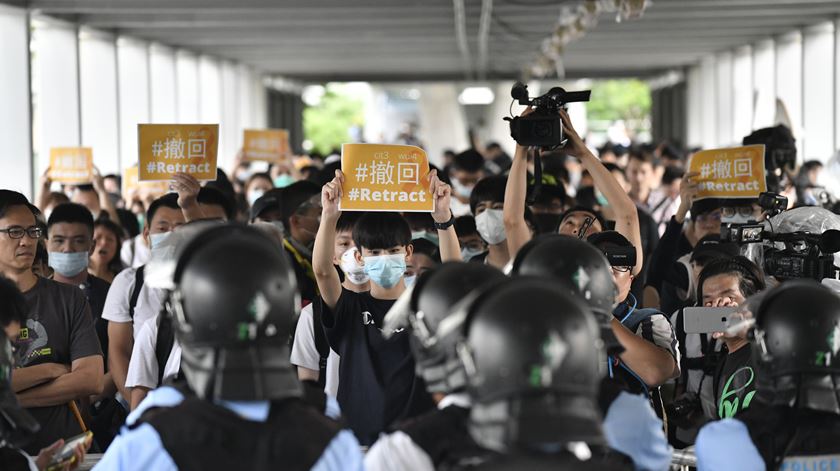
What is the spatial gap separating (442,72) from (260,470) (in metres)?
31.1

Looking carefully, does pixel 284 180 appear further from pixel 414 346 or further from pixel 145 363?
A: pixel 414 346

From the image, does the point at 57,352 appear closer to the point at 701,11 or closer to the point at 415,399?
the point at 415,399

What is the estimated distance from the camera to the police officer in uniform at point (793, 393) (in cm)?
354

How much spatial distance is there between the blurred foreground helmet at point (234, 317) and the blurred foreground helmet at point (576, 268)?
74cm

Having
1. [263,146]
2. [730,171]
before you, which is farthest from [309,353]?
[263,146]

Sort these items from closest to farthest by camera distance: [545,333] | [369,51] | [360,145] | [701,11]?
1. [545,333]
2. [360,145]
3. [701,11]
4. [369,51]

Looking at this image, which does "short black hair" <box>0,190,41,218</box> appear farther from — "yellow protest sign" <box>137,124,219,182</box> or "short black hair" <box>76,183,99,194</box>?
"short black hair" <box>76,183,99,194</box>

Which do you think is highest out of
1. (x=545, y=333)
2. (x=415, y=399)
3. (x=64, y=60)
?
(x=64, y=60)

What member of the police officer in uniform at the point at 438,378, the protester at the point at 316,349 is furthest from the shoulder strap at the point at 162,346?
the police officer in uniform at the point at 438,378

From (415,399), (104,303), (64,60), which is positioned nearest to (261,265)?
(415,399)

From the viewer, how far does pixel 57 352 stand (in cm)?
562

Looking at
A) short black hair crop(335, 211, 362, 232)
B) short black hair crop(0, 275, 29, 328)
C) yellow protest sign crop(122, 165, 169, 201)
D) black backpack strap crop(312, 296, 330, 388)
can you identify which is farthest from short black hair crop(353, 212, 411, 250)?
yellow protest sign crop(122, 165, 169, 201)

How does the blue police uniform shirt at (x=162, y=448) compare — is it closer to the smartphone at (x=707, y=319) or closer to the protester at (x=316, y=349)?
the smartphone at (x=707, y=319)

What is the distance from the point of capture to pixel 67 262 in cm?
746
